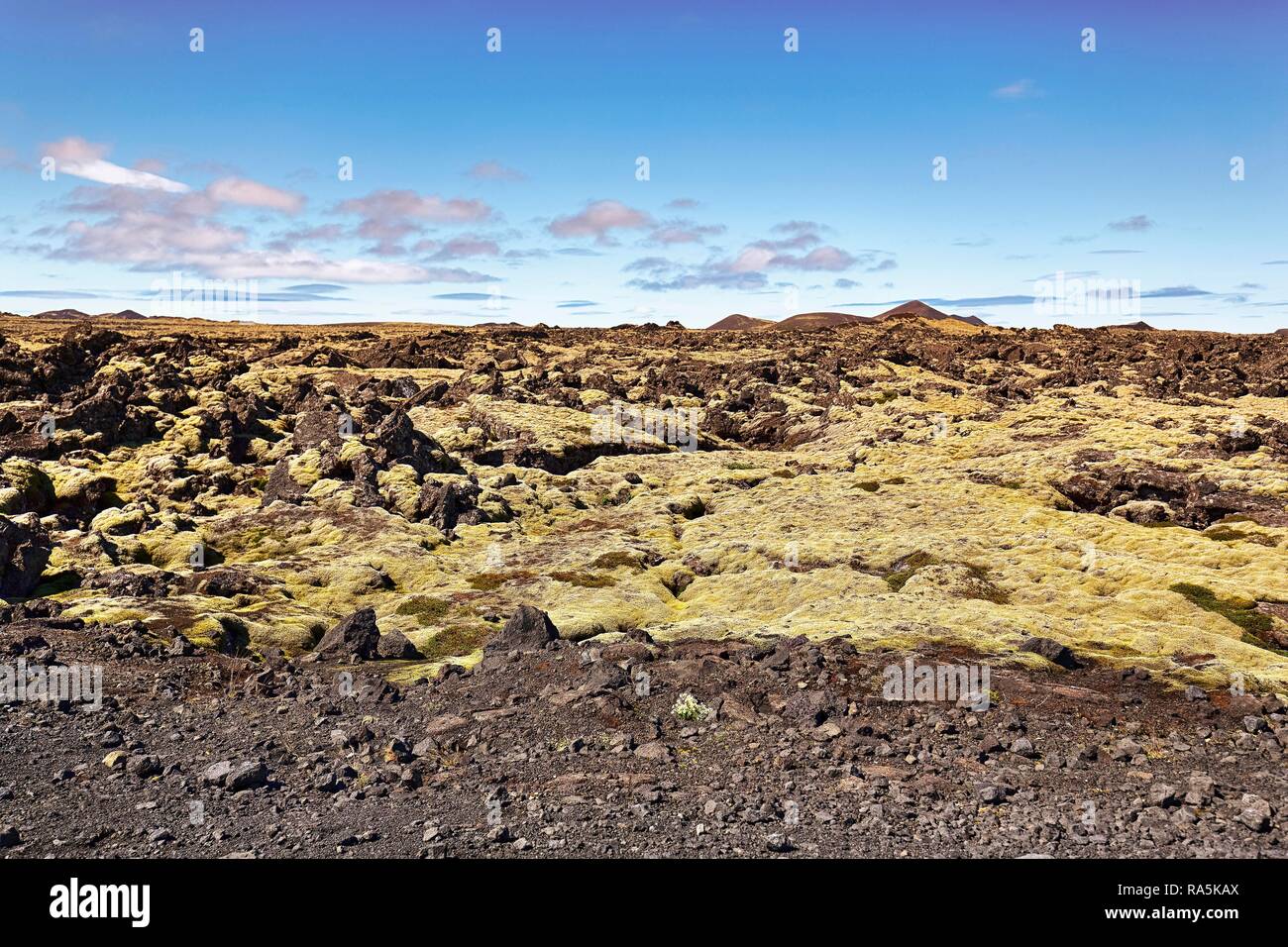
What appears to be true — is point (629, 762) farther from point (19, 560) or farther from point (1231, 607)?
point (19, 560)

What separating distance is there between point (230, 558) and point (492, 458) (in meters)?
28.3

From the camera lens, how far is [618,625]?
114 feet

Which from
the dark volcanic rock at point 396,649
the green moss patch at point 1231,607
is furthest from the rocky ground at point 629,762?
the green moss patch at point 1231,607

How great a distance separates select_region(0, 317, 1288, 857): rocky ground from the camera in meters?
18.1

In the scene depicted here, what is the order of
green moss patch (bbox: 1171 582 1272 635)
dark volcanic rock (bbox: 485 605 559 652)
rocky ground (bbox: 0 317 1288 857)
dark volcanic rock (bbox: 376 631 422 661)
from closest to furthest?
rocky ground (bbox: 0 317 1288 857), dark volcanic rock (bbox: 485 605 559 652), dark volcanic rock (bbox: 376 631 422 661), green moss patch (bbox: 1171 582 1272 635)

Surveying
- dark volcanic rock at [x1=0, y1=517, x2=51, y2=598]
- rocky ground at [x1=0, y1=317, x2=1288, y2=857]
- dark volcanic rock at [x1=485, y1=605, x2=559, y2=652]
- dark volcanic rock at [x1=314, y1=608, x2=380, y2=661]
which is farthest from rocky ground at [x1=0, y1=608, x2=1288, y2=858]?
dark volcanic rock at [x1=0, y1=517, x2=51, y2=598]

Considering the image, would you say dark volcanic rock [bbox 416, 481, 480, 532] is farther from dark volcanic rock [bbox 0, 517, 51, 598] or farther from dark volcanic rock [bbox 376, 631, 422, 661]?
dark volcanic rock [bbox 376, 631, 422, 661]

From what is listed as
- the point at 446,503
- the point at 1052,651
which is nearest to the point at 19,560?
the point at 446,503

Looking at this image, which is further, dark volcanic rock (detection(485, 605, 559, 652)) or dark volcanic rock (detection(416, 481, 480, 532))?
dark volcanic rock (detection(416, 481, 480, 532))

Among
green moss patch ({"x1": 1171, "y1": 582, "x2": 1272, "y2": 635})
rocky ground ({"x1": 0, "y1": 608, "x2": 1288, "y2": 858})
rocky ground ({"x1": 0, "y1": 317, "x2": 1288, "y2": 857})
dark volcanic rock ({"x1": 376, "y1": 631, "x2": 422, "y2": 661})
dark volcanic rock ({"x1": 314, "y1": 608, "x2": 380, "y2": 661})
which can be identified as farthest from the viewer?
green moss patch ({"x1": 1171, "y1": 582, "x2": 1272, "y2": 635})

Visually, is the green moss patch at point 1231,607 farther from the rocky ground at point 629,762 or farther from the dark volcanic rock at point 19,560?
the dark volcanic rock at point 19,560

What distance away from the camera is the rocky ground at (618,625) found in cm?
1812

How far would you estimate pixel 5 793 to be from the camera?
60.4 ft
